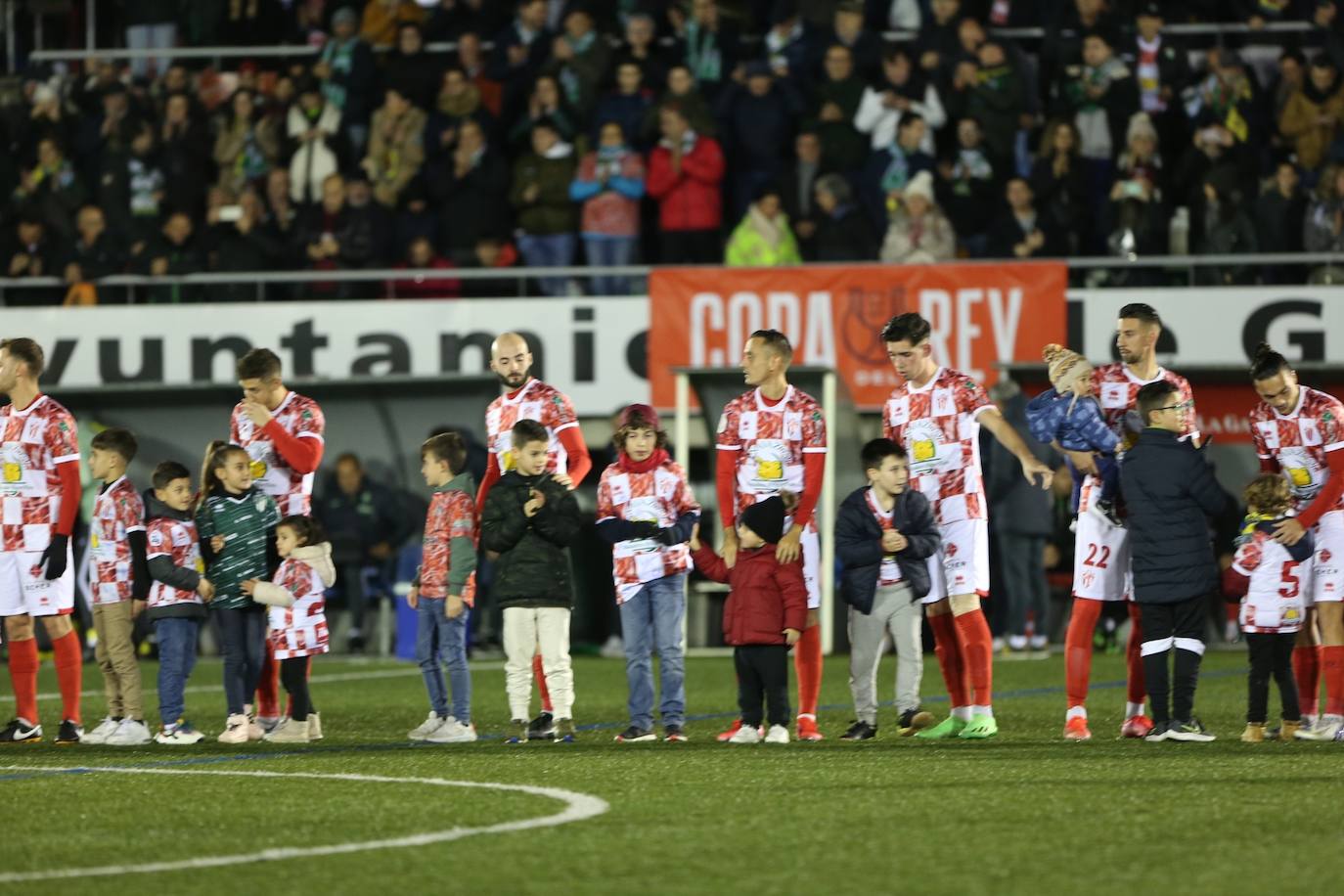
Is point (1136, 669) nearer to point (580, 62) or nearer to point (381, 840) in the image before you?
point (381, 840)

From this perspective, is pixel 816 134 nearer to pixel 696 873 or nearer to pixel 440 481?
pixel 440 481

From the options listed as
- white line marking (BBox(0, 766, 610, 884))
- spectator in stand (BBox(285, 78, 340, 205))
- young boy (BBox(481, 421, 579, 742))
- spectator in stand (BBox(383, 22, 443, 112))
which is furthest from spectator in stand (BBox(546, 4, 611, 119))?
white line marking (BBox(0, 766, 610, 884))

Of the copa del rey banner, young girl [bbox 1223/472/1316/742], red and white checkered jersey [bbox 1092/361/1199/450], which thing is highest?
the copa del rey banner

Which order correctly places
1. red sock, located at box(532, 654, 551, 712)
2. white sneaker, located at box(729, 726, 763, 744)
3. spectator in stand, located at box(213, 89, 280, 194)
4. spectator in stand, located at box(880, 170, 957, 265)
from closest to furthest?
1. white sneaker, located at box(729, 726, 763, 744)
2. red sock, located at box(532, 654, 551, 712)
3. spectator in stand, located at box(880, 170, 957, 265)
4. spectator in stand, located at box(213, 89, 280, 194)

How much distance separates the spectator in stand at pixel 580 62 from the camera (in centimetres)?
2127

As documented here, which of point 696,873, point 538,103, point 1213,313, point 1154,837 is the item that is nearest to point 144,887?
point 696,873

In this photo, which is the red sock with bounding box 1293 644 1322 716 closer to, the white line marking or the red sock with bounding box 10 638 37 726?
the white line marking

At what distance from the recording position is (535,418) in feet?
35.6

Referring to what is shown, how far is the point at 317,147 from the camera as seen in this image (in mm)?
21625

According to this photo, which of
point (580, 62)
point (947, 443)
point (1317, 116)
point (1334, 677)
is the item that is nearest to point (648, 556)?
point (947, 443)

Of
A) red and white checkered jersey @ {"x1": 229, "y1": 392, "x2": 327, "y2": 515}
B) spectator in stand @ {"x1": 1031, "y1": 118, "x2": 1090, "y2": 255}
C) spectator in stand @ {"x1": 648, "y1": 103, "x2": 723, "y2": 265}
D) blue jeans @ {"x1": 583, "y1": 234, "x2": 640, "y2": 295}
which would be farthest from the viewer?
blue jeans @ {"x1": 583, "y1": 234, "x2": 640, "y2": 295}

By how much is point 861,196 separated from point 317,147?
211 inches

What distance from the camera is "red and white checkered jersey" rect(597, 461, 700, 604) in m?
10.4

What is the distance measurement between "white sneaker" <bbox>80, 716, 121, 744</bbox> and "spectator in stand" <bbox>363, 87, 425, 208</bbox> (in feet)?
36.7
